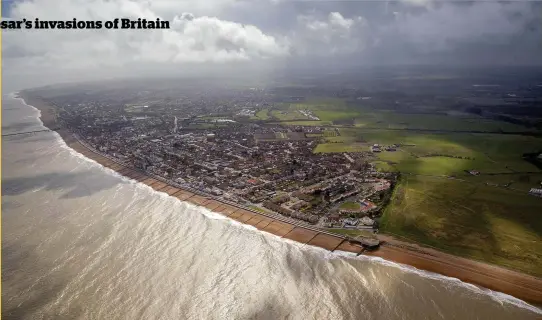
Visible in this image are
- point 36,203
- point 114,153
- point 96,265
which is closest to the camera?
point 96,265

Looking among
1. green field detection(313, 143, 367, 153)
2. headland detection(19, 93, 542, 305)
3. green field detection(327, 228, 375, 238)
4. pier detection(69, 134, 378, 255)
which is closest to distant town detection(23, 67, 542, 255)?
green field detection(327, 228, 375, 238)

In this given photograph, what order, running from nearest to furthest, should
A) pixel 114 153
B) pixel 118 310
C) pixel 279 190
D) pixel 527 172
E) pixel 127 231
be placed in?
pixel 118 310 < pixel 127 231 < pixel 279 190 < pixel 527 172 < pixel 114 153

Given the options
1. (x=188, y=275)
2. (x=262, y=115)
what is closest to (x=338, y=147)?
(x=262, y=115)

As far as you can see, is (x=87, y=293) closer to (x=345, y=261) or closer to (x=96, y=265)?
(x=96, y=265)

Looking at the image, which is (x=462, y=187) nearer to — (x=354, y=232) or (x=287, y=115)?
(x=354, y=232)

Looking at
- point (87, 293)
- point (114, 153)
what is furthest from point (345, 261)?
point (114, 153)

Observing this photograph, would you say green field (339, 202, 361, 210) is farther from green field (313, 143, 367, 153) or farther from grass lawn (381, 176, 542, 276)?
green field (313, 143, 367, 153)

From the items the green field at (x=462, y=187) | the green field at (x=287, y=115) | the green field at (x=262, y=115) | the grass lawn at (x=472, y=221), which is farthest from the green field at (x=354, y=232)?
the green field at (x=262, y=115)
